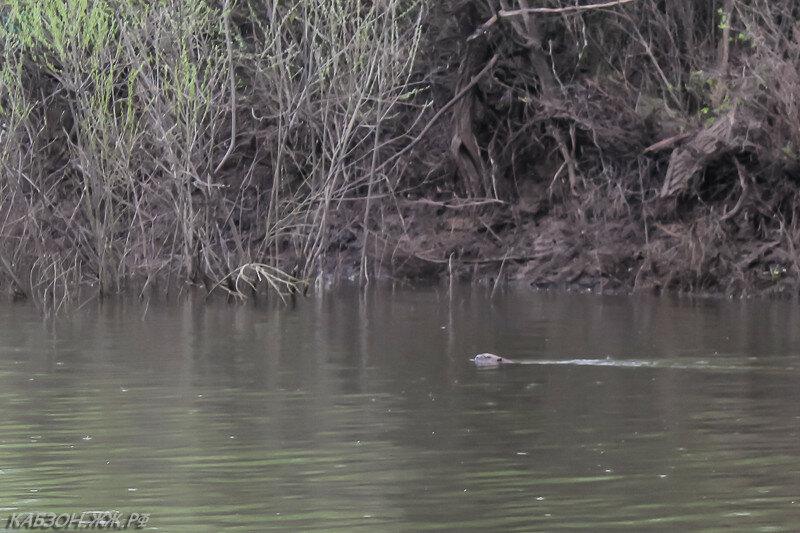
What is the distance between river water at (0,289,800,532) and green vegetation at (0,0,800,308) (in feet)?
14.3

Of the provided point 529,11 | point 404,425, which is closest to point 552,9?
point 529,11

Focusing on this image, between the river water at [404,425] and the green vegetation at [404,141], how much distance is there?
4.36 metres

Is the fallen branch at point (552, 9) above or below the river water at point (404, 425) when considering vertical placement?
above

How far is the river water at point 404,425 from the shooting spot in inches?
377

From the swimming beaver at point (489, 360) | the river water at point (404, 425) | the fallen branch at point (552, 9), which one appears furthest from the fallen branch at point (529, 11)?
the swimming beaver at point (489, 360)

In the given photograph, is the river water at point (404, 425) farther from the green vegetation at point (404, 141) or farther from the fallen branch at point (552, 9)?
the fallen branch at point (552, 9)

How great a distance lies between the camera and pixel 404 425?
13102 mm

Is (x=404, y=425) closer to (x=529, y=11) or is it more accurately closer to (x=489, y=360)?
(x=489, y=360)

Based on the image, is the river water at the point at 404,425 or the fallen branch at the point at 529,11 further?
the fallen branch at the point at 529,11

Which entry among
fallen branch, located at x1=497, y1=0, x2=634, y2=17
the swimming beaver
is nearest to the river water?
the swimming beaver

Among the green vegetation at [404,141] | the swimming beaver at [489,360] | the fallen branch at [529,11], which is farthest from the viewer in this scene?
the fallen branch at [529,11]

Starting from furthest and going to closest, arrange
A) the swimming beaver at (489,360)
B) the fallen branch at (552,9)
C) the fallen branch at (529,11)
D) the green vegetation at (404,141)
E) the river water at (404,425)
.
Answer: the fallen branch at (529,11), the fallen branch at (552,9), the green vegetation at (404,141), the swimming beaver at (489,360), the river water at (404,425)

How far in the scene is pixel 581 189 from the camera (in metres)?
36.1

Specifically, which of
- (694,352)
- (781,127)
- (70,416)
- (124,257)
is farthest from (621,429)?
(781,127)
